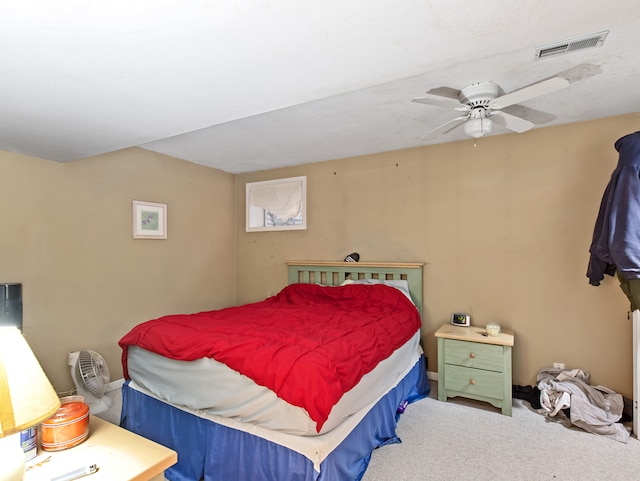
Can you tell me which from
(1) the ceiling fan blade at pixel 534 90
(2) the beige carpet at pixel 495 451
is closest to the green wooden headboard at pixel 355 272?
(2) the beige carpet at pixel 495 451

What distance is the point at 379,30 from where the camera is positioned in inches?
47.6

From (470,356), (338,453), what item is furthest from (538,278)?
(338,453)

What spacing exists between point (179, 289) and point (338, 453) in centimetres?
296

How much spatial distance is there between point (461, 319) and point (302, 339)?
6.30ft

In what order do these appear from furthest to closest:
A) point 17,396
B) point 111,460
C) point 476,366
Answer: point 476,366 < point 111,460 < point 17,396

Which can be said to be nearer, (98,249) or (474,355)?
(474,355)

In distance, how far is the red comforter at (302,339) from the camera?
1.71 meters

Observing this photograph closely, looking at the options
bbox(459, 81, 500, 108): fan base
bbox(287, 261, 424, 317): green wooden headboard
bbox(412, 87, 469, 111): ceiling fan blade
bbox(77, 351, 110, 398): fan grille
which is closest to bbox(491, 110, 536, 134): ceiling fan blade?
bbox(459, 81, 500, 108): fan base

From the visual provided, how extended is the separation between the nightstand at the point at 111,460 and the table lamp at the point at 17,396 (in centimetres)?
31

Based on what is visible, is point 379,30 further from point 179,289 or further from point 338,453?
point 179,289

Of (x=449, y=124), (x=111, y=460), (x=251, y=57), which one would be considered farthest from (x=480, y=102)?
(x=111, y=460)

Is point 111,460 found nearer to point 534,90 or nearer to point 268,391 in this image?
point 268,391

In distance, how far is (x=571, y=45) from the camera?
A: 1.75 meters

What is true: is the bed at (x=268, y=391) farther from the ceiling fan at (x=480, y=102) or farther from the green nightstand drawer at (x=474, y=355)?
the ceiling fan at (x=480, y=102)
